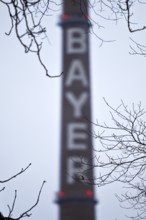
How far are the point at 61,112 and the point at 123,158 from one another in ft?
52.1

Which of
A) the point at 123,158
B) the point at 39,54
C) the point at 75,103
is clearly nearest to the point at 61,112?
the point at 75,103

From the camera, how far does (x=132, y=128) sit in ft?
17.7

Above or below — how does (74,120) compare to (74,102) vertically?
below

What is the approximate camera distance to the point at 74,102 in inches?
840

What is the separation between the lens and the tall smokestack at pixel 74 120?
19.6m

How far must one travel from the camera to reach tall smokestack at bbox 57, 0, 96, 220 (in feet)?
64.3

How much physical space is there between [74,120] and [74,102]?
84 centimetres

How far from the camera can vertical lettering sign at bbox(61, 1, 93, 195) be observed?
2025cm

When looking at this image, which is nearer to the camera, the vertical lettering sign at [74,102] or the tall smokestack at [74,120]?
the tall smokestack at [74,120]

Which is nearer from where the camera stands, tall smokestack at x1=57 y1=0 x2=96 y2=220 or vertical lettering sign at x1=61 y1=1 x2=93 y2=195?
tall smokestack at x1=57 y1=0 x2=96 y2=220

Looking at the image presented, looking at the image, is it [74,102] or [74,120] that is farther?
[74,102]

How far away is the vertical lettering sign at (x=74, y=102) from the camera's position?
66.4 ft

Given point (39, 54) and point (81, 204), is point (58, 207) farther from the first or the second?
point (39, 54)

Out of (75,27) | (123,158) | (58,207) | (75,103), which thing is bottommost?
(123,158)
